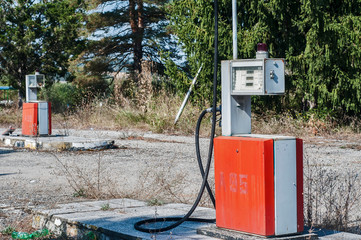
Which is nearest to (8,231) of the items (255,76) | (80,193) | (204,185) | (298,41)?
(80,193)

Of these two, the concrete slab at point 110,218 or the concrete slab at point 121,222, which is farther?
the concrete slab at point 110,218

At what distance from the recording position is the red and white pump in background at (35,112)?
582 inches

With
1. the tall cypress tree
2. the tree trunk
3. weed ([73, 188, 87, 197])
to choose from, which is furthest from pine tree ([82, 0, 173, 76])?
weed ([73, 188, 87, 197])

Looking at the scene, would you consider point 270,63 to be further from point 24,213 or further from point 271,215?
point 24,213

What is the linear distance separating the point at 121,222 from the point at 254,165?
62.4 inches

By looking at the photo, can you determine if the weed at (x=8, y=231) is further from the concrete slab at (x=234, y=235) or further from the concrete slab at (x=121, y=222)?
the concrete slab at (x=234, y=235)

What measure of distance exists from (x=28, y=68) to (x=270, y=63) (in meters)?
29.3

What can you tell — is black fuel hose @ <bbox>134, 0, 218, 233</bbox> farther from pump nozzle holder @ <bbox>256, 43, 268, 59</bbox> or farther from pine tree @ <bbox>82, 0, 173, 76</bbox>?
pine tree @ <bbox>82, 0, 173, 76</bbox>

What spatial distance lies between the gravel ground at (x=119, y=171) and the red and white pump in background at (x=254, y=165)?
145 centimetres

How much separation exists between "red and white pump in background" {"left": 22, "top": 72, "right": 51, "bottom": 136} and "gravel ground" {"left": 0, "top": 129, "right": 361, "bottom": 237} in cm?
117

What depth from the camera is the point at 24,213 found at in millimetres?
6152

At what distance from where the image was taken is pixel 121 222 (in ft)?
16.9

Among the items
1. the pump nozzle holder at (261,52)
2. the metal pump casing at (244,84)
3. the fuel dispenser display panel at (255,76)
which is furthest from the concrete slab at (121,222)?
the pump nozzle holder at (261,52)

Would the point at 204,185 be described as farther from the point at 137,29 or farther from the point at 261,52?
the point at 137,29
